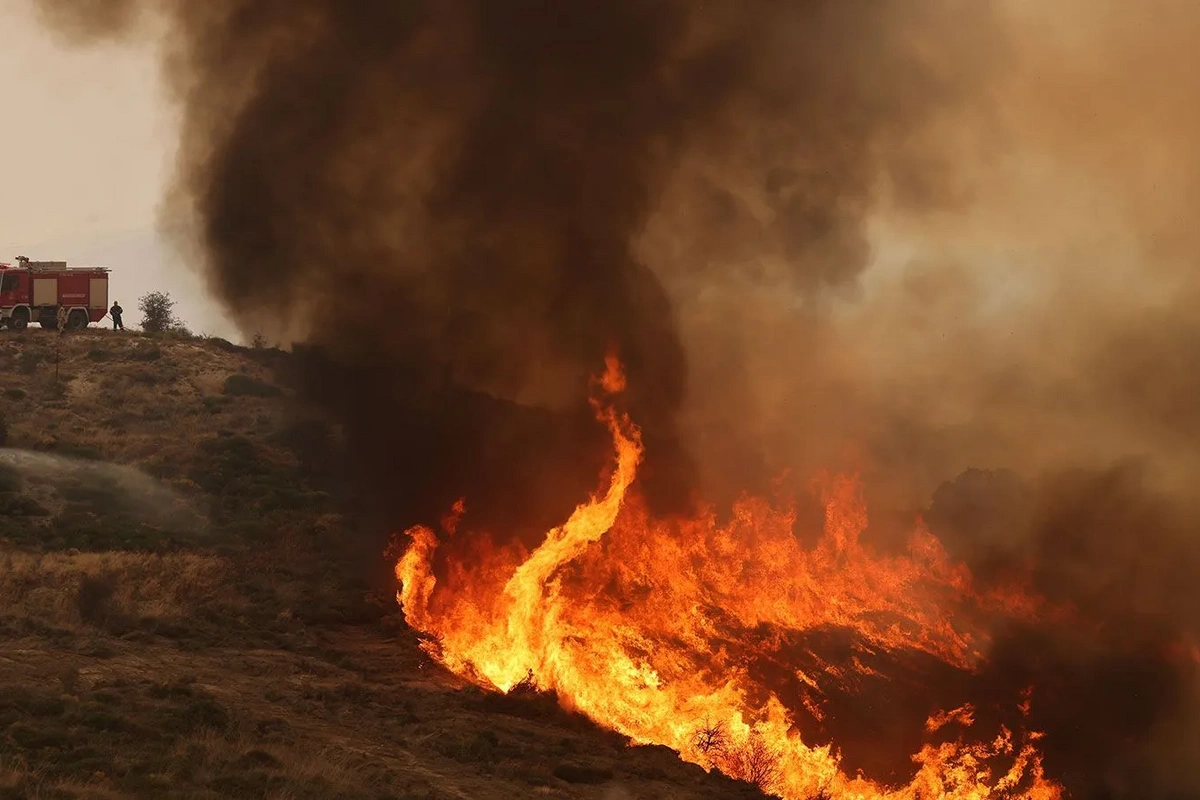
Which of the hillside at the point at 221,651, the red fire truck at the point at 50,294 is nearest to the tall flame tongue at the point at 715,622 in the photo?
the hillside at the point at 221,651

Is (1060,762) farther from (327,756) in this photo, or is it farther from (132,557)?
(132,557)

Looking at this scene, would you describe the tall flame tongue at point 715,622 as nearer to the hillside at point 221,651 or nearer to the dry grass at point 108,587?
the hillside at point 221,651

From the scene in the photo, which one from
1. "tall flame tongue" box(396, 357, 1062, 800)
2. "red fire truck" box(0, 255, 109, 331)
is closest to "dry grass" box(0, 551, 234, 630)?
"tall flame tongue" box(396, 357, 1062, 800)

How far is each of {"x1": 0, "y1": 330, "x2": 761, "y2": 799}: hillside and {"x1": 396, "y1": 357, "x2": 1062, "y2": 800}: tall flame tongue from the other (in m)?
0.95

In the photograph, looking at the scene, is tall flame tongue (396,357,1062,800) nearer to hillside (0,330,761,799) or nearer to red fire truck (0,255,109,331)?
hillside (0,330,761,799)

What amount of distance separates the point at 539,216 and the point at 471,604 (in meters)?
9.41

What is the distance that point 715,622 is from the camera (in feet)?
74.8

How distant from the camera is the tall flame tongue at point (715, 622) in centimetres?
1972

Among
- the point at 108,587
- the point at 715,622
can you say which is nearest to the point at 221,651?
the point at 108,587

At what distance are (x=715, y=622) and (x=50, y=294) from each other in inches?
1657

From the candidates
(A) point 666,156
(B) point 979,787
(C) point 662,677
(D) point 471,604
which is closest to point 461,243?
(A) point 666,156

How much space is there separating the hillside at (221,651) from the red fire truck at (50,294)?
1100cm

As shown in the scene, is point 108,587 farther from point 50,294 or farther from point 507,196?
point 50,294

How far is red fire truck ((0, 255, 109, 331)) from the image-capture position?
5250cm
